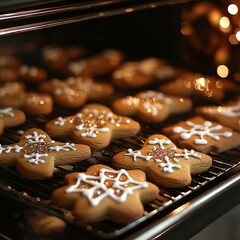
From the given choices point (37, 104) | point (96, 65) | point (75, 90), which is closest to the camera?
point (37, 104)

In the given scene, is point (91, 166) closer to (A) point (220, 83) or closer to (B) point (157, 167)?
(B) point (157, 167)

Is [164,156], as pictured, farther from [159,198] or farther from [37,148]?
[37,148]

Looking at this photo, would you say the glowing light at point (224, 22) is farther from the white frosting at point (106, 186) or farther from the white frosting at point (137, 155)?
the white frosting at point (106, 186)

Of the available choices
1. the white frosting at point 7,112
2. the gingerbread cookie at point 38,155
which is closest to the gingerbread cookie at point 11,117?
the white frosting at point 7,112

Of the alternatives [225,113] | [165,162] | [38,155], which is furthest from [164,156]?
[225,113]

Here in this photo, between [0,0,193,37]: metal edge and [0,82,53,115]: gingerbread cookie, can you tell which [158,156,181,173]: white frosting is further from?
[0,82,53,115]: gingerbread cookie

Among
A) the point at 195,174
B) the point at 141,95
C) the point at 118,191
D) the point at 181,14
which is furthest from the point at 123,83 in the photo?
the point at 118,191

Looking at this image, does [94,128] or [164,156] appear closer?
[164,156]
